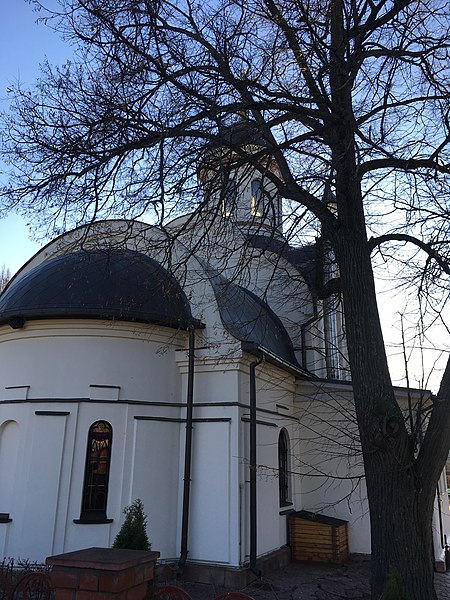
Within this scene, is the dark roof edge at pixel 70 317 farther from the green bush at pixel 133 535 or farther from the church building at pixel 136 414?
the green bush at pixel 133 535

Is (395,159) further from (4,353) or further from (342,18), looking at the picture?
(4,353)

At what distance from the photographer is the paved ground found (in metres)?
7.91

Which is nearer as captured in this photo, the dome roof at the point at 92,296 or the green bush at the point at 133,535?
the green bush at the point at 133,535

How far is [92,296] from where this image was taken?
9.10 m

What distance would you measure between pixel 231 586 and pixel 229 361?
11.9ft

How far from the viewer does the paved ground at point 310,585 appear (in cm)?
791

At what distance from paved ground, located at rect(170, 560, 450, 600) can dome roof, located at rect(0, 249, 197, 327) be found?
4.37 meters

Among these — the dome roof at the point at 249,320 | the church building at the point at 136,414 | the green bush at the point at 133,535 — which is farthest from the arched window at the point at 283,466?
Answer: the green bush at the point at 133,535

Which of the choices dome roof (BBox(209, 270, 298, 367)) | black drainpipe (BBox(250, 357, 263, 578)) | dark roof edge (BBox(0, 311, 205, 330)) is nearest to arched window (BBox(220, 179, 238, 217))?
dome roof (BBox(209, 270, 298, 367))

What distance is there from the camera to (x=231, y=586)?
26.9 ft

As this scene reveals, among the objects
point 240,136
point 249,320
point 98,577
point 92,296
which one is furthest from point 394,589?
point 249,320

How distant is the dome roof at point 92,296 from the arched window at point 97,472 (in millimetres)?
1983

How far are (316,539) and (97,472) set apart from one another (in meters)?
4.84

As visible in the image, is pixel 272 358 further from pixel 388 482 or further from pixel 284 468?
pixel 388 482
